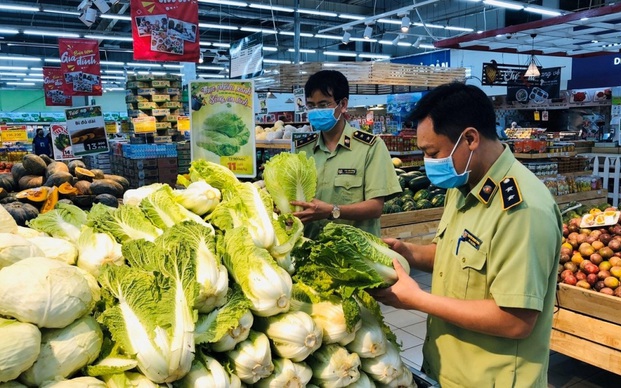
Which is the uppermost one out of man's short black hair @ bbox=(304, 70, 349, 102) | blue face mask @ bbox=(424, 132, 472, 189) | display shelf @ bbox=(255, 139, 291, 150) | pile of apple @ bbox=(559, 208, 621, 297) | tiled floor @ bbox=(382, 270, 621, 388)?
man's short black hair @ bbox=(304, 70, 349, 102)

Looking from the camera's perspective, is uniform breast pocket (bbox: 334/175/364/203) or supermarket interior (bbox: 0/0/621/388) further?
uniform breast pocket (bbox: 334/175/364/203)

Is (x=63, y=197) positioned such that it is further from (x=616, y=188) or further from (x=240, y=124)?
(x=616, y=188)

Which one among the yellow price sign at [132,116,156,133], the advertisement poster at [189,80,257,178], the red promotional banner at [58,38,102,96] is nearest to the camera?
the advertisement poster at [189,80,257,178]

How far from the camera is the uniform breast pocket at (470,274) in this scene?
1597 mm

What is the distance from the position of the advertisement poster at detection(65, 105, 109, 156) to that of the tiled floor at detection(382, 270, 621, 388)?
4808mm

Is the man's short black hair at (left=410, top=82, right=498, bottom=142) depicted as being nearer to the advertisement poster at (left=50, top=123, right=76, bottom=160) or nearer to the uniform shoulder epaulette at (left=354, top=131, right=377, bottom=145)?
the uniform shoulder epaulette at (left=354, top=131, right=377, bottom=145)

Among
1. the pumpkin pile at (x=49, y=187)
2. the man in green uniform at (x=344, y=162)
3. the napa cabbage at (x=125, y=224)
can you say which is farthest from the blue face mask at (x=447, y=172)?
the pumpkin pile at (x=49, y=187)

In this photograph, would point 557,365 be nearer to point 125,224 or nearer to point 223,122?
point 223,122

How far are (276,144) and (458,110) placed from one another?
5438mm

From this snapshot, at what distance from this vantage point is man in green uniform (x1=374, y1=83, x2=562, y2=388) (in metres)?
1.47

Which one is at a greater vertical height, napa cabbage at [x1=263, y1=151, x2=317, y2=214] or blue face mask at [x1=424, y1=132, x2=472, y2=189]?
blue face mask at [x1=424, y1=132, x2=472, y2=189]

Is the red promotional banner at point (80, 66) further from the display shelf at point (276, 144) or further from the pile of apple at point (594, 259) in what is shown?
the pile of apple at point (594, 259)

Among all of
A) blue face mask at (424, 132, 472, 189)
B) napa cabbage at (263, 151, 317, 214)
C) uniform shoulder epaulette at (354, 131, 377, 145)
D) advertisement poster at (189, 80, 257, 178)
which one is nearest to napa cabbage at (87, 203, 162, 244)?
napa cabbage at (263, 151, 317, 214)

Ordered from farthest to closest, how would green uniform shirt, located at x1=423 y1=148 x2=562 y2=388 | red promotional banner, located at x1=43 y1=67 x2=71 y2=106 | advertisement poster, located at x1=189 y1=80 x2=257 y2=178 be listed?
red promotional banner, located at x1=43 y1=67 x2=71 y2=106, advertisement poster, located at x1=189 y1=80 x2=257 y2=178, green uniform shirt, located at x1=423 y1=148 x2=562 y2=388
